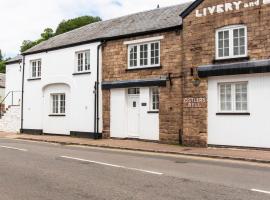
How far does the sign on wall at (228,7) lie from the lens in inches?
660

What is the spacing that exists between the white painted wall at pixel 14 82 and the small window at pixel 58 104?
708 cm

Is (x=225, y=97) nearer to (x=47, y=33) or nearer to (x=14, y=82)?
(x=14, y=82)

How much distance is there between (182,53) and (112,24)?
8.21 meters

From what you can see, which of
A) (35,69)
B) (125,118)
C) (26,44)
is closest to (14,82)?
(35,69)

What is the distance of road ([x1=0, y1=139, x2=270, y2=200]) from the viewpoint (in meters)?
7.82

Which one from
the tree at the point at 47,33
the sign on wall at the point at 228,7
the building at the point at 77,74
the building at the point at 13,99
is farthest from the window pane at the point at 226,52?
the tree at the point at 47,33

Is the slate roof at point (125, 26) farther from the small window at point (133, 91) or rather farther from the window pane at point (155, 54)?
the small window at point (133, 91)

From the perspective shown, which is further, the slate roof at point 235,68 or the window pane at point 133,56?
the window pane at point 133,56

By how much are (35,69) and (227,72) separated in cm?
1530

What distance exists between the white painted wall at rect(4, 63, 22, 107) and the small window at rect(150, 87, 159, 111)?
1535cm

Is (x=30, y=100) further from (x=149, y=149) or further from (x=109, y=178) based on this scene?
(x=109, y=178)

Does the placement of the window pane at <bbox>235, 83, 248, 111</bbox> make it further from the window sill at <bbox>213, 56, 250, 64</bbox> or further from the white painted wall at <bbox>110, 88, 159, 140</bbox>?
the white painted wall at <bbox>110, 88, 159, 140</bbox>

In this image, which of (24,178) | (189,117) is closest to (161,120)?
(189,117)

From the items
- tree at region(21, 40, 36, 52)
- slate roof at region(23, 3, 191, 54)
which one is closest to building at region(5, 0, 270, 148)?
slate roof at region(23, 3, 191, 54)
